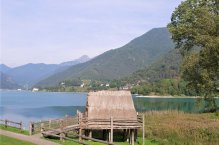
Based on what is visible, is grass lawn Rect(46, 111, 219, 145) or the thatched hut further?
the thatched hut

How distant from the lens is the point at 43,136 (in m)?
28.3

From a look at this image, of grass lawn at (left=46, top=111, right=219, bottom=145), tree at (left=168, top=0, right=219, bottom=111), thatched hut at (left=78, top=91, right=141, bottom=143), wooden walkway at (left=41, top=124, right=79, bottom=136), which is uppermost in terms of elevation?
tree at (left=168, top=0, right=219, bottom=111)

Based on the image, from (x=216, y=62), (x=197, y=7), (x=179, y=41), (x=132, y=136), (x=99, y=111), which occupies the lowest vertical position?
(x=132, y=136)

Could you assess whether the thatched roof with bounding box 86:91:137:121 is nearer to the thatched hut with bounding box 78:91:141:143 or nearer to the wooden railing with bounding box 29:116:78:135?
the thatched hut with bounding box 78:91:141:143

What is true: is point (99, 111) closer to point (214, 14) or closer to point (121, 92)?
point (121, 92)

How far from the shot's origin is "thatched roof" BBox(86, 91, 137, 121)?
3322 centimetres

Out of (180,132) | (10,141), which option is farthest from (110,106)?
(10,141)

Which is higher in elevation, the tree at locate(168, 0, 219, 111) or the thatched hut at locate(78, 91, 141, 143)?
the tree at locate(168, 0, 219, 111)

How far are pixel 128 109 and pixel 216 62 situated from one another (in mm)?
16616

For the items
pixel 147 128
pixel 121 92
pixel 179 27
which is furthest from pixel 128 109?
pixel 179 27

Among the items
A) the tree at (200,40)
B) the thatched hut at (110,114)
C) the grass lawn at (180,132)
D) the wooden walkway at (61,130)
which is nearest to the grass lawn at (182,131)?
the grass lawn at (180,132)

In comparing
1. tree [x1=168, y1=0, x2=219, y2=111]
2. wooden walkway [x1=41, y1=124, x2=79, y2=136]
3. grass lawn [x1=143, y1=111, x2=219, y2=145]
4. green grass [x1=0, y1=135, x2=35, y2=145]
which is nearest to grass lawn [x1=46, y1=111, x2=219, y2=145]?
grass lawn [x1=143, y1=111, x2=219, y2=145]

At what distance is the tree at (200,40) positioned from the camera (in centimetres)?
4525

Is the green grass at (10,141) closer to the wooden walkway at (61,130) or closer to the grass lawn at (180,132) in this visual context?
the wooden walkway at (61,130)
